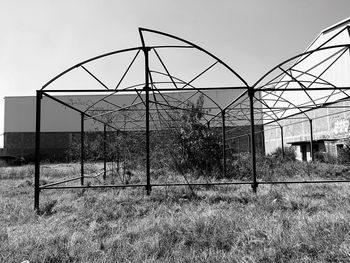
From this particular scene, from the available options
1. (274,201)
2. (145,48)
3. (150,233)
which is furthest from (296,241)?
(145,48)

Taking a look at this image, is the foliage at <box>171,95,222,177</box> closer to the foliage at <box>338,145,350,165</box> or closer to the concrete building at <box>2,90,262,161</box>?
→ the foliage at <box>338,145,350,165</box>

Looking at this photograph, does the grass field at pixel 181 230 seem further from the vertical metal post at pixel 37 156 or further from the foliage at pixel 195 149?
the foliage at pixel 195 149

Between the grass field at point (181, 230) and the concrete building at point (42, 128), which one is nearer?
the grass field at point (181, 230)

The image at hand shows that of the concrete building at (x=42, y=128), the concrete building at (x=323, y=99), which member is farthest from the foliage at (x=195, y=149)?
the concrete building at (x=42, y=128)

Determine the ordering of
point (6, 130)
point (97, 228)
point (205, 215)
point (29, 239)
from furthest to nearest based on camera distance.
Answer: point (6, 130) → point (205, 215) → point (97, 228) → point (29, 239)

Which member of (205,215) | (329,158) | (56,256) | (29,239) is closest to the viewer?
(56,256)

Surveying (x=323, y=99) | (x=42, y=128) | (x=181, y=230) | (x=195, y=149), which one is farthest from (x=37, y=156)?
(x=42, y=128)

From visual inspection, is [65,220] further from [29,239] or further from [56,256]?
[56,256]

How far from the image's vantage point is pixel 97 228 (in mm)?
4234

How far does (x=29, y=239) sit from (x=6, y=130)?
3177 centimetres

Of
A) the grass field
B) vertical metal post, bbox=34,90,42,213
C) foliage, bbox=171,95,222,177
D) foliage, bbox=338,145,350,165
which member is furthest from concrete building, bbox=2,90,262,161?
the grass field

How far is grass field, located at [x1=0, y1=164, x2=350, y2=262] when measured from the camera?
3113 millimetres

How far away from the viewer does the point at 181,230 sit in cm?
391

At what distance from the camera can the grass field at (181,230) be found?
3.11 m
